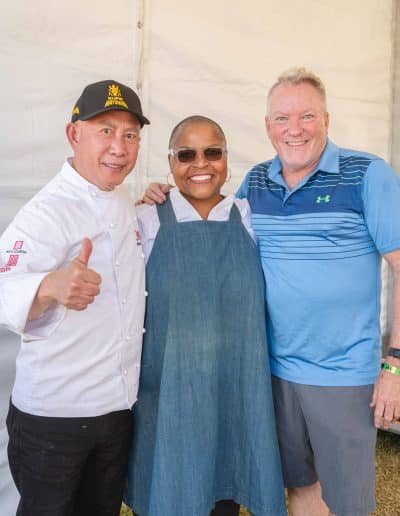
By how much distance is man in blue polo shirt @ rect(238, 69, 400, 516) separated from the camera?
1.49 m

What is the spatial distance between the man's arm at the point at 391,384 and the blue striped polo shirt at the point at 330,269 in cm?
5

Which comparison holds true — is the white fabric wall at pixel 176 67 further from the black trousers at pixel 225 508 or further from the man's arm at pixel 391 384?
the man's arm at pixel 391 384

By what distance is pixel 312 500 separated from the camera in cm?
175

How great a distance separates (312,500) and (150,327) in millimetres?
855

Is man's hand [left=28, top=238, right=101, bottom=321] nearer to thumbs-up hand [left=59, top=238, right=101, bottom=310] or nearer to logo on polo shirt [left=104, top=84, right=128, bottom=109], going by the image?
thumbs-up hand [left=59, top=238, right=101, bottom=310]

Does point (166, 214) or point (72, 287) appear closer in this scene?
point (72, 287)

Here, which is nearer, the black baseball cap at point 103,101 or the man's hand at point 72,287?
the man's hand at point 72,287

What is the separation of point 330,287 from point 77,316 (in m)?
0.73

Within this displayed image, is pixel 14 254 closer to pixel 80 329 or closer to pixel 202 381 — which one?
pixel 80 329

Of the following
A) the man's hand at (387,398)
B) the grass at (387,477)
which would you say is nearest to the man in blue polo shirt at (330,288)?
the man's hand at (387,398)

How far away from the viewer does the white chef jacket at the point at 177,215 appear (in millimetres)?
1521

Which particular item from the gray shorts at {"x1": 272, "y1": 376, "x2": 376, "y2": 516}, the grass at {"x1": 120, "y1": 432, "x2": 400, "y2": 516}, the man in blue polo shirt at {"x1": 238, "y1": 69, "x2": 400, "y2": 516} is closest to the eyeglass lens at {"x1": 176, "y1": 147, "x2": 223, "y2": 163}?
the man in blue polo shirt at {"x1": 238, "y1": 69, "x2": 400, "y2": 516}

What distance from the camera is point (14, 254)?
1.18 meters

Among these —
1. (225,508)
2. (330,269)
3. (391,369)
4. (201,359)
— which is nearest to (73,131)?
(201,359)
